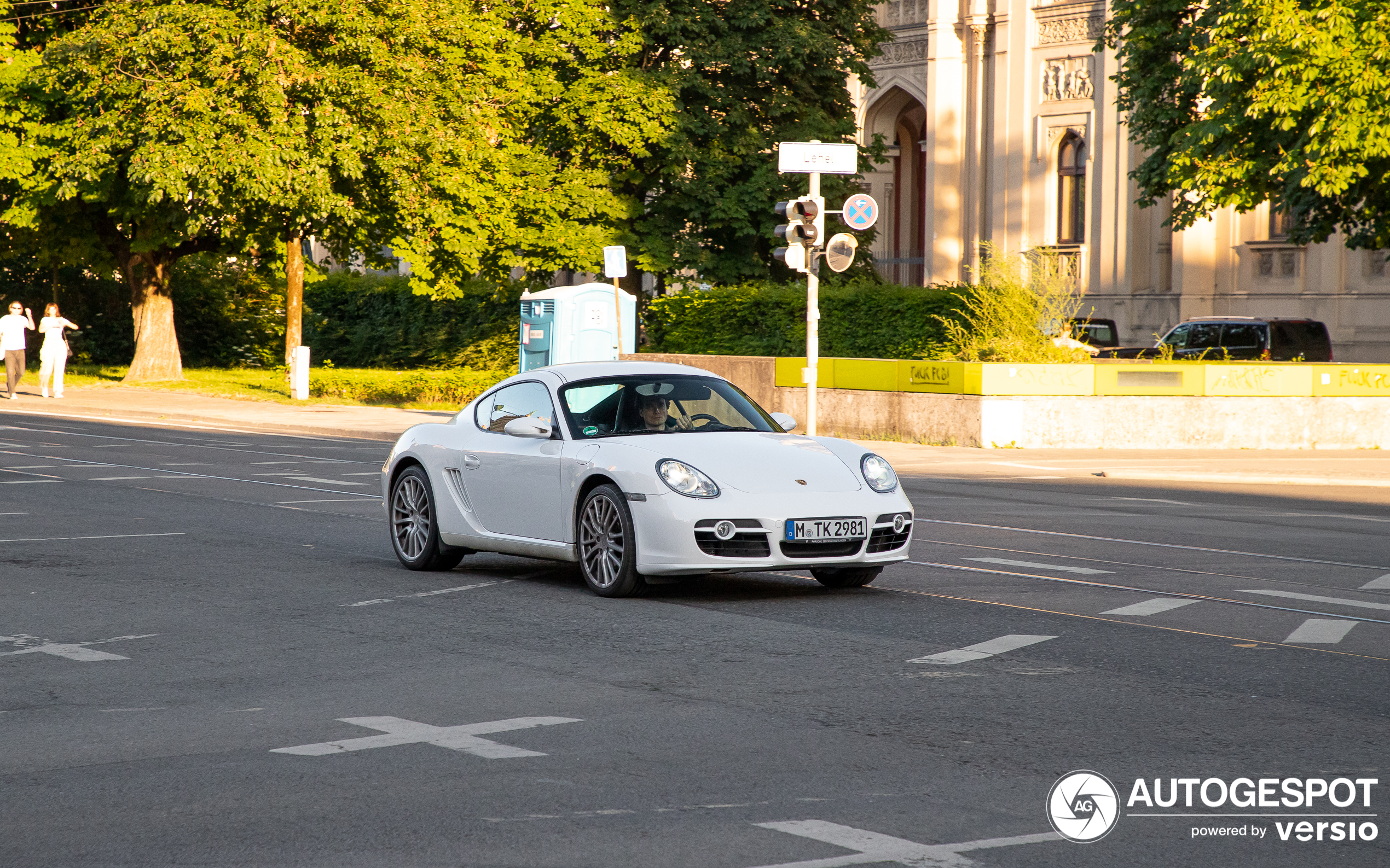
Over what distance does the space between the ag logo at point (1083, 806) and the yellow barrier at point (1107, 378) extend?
60.0ft

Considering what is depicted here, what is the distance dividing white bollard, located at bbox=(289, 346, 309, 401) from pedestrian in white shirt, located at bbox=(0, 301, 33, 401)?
5202 millimetres

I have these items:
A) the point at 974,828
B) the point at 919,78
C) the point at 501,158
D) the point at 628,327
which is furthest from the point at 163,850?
the point at 919,78

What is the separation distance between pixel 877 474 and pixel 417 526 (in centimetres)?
312

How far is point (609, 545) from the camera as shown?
10.0 metres

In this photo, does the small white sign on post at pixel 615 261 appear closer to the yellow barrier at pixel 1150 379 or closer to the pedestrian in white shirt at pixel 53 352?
the yellow barrier at pixel 1150 379

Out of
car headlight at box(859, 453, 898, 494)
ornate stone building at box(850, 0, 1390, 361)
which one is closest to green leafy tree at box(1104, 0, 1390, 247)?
ornate stone building at box(850, 0, 1390, 361)

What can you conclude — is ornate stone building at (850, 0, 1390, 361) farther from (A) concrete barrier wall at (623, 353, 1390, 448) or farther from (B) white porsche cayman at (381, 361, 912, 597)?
(B) white porsche cayman at (381, 361, 912, 597)

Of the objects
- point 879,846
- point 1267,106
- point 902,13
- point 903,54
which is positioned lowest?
point 879,846

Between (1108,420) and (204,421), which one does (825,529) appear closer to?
(1108,420)

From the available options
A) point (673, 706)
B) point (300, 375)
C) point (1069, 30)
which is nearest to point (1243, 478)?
point (673, 706)

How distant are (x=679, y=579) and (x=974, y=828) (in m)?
5.83

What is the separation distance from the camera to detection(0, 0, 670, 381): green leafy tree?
32875 millimetres

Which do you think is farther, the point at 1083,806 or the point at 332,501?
the point at 332,501

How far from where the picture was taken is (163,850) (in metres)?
4.89
